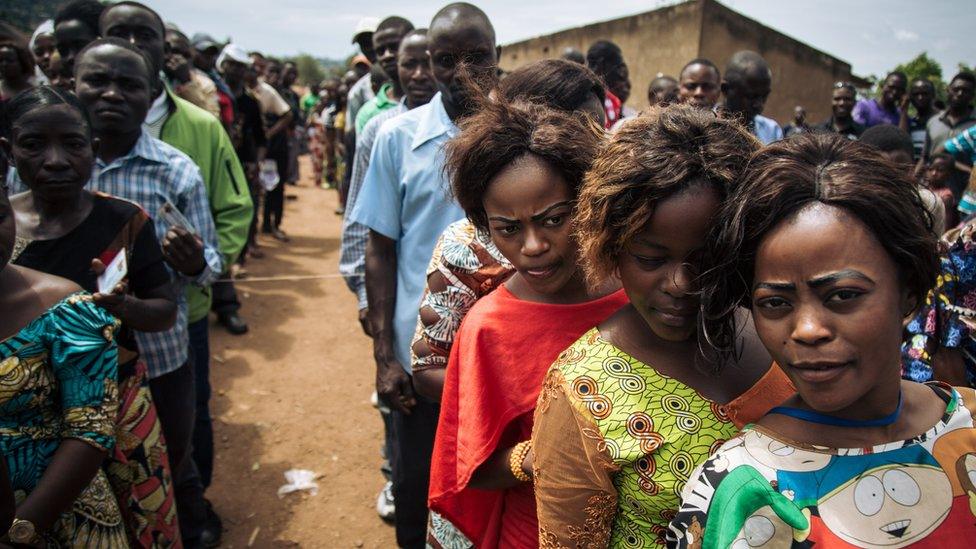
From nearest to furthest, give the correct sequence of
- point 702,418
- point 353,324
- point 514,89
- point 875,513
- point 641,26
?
point 875,513, point 702,418, point 514,89, point 353,324, point 641,26

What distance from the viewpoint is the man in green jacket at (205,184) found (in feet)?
10.9

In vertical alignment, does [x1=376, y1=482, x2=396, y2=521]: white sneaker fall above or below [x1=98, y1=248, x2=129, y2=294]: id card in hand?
below

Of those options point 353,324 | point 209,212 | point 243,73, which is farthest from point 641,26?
point 209,212

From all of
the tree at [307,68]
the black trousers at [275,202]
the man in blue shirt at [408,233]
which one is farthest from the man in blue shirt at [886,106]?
the tree at [307,68]

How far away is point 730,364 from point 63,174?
218 centimetres

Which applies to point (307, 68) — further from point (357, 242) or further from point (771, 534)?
point (771, 534)

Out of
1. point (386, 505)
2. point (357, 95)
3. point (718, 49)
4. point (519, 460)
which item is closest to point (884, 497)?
point (519, 460)

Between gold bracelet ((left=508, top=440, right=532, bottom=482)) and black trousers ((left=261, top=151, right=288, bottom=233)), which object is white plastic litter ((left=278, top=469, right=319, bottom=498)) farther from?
black trousers ((left=261, top=151, right=288, bottom=233))

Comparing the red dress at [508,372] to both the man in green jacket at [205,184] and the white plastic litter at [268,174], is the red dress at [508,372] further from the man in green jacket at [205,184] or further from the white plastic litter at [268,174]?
the white plastic litter at [268,174]

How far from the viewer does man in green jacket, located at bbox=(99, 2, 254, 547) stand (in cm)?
332

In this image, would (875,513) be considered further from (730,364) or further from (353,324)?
(353,324)

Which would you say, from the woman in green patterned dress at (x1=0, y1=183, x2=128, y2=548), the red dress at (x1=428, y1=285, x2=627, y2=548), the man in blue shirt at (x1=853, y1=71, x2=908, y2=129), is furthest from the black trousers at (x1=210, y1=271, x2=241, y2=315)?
the man in blue shirt at (x1=853, y1=71, x2=908, y2=129)

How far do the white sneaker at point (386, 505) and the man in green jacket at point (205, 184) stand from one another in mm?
828

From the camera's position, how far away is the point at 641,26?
10906 mm
